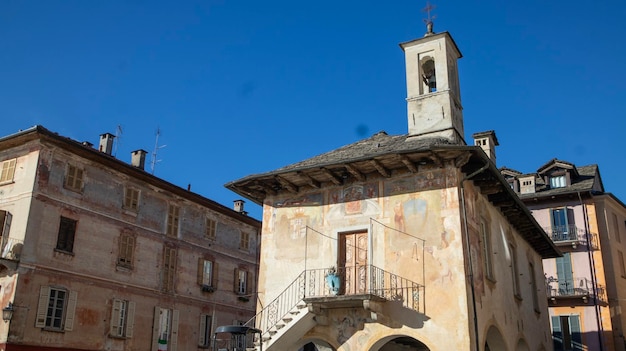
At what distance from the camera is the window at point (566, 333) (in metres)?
30.3

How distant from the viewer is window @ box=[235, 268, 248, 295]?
32062 millimetres

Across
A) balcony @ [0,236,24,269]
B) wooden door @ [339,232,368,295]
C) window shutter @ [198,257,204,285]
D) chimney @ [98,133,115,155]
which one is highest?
chimney @ [98,133,115,155]

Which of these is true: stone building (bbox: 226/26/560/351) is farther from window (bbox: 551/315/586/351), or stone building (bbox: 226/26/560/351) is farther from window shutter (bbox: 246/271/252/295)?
window shutter (bbox: 246/271/252/295)

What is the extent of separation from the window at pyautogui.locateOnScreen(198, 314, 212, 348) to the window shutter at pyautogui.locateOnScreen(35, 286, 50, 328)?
8.63 metres

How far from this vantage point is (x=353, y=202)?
17391mm

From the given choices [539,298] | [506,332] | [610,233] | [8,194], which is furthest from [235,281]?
[610,233]

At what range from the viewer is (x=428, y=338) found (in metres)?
15.0

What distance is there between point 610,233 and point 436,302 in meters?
20.6

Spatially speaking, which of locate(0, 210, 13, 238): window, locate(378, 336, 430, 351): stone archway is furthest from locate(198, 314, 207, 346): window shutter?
locate(378, 336, 430, 351): stone archway

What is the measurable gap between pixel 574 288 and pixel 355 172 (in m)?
19.3

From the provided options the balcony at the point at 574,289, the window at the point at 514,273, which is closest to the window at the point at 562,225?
the balcony at the point at 574,289

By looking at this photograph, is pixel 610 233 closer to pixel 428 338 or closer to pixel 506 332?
pixel 506 332

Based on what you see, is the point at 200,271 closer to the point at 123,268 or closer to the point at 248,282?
the point at 248,282

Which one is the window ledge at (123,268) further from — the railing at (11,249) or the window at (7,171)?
the window at (7,171)
